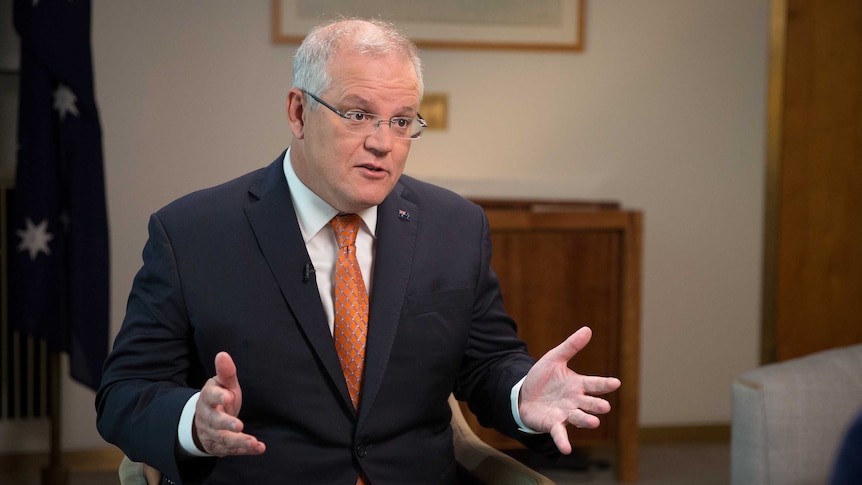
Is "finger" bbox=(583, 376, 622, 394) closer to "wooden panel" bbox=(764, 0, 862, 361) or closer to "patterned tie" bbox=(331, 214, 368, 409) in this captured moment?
"patterned tie" bbox=(331, 214, 368, 409)

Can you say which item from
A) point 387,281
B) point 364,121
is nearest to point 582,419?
point 387,281

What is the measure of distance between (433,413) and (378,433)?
0.48 feet

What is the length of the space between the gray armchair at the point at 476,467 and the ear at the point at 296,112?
71 cm

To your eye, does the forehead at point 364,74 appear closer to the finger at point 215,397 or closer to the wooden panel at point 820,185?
the finger at point 215,397

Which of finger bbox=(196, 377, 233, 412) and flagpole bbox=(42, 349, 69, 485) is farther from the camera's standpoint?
flagpole bbox=(42, 349, 69, 485)

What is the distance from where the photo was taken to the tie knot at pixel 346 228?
2.01 m

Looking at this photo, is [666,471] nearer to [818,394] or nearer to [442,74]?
[442,74]

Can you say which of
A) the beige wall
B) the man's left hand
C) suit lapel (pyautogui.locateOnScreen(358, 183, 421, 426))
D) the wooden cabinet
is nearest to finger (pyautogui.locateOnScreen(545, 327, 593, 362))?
the man's left hand

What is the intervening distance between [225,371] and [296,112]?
0.68 metres

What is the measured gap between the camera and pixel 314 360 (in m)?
1.90

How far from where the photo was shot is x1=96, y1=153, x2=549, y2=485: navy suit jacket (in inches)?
73.8

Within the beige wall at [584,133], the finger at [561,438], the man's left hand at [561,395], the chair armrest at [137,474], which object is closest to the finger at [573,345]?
the man's left hand at [561,395]

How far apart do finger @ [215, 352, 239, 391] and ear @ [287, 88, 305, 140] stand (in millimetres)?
626

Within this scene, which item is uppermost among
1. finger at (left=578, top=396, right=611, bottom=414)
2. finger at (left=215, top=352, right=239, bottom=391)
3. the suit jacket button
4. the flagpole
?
finger at (left=215, top=352, right=239, bottom=391)
